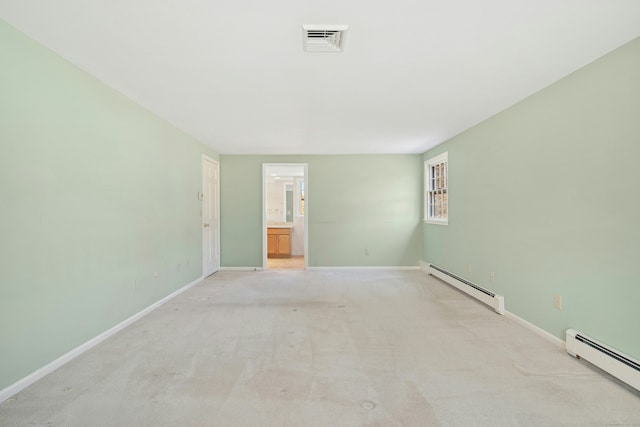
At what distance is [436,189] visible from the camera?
17.7 ft

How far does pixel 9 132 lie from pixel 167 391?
1.92m

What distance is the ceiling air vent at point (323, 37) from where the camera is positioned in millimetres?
1816

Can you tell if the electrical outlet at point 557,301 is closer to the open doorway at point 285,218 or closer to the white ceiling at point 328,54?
the white ceiling at point 328,54

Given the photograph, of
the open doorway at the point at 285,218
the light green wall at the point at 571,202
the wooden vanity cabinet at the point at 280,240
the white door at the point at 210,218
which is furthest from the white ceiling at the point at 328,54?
the wooden vanity cabinet at the point at 280,240

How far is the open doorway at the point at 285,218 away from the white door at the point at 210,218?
1.29 metres

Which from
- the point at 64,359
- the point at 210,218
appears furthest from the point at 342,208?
the point at 64,359

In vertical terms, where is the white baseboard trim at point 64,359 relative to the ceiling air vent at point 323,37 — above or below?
below

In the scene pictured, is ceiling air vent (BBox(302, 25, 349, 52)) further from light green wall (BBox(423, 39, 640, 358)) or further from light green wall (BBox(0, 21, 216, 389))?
light green wall (BBox(423, 39, 640, 358))

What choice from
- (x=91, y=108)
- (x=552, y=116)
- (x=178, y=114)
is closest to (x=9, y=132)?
(x=91, y=108)

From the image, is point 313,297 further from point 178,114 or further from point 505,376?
point 178,114

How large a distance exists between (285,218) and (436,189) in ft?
14.9

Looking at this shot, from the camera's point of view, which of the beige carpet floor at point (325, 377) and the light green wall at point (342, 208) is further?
the light green wall at point (342, 208)

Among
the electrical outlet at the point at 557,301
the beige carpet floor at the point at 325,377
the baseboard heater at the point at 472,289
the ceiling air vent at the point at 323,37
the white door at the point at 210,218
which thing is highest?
the ceiling air vent at the point at 323,37

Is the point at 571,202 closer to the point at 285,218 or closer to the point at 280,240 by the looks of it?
the point at 280,240
